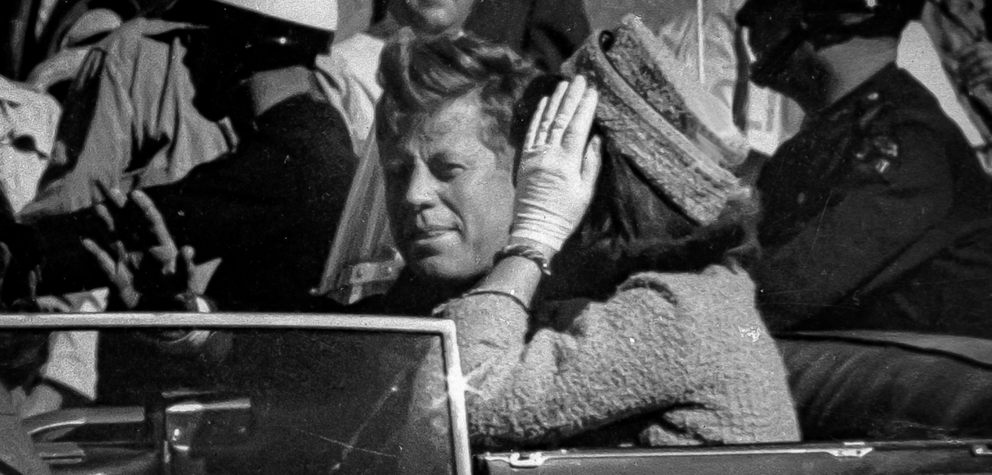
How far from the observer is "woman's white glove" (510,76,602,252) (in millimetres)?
2609

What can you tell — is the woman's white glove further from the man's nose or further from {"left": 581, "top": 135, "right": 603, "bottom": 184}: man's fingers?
the man's nose

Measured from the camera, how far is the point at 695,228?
269cm

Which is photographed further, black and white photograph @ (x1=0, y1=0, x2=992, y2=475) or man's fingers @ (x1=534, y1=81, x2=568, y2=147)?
man's fingers @ (x1=534, y1=81, x2=568, y2=147)

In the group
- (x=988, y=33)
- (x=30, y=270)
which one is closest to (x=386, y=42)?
(x=30, y=270)

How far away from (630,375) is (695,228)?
0.52m

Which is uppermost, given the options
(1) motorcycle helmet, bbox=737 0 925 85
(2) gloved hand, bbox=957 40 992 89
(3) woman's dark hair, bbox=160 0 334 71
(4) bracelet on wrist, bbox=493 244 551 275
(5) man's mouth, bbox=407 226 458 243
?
(1) motorcycle helmet, bbox=737 0 925 85

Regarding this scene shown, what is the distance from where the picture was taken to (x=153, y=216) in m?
2.47

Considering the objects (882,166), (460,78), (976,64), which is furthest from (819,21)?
(460,78)

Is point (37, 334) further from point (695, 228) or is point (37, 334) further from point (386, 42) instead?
point (695, 228)

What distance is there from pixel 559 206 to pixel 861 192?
1.01 meters

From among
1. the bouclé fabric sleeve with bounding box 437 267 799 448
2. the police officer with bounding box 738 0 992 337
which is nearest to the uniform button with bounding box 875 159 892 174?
the police officer with bounding box 738 0 992 337

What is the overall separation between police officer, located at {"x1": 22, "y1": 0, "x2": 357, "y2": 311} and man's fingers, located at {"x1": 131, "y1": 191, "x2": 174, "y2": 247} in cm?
2

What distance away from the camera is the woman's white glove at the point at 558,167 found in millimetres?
2609

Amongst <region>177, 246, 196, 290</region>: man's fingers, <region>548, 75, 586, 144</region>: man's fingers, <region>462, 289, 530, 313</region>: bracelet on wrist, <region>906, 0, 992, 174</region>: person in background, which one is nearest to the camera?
<region>177, 246, 196, 290</region>: man's fingers
